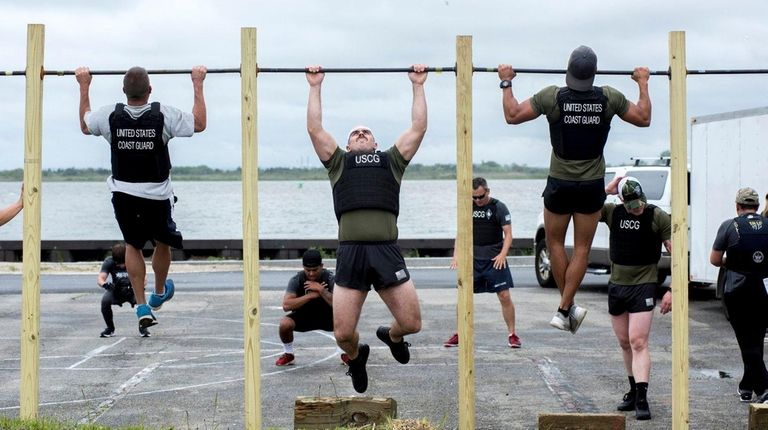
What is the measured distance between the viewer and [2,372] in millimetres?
13820

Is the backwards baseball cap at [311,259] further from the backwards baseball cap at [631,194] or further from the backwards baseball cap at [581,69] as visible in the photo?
the backwards baseball cap at [581,69]

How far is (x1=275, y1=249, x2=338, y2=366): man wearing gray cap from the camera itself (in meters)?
13.8

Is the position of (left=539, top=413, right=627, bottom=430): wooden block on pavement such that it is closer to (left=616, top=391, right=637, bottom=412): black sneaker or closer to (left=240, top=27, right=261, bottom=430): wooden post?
(left=240, top=27, right=261, bottom=430): wooden post

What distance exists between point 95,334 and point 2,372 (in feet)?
10.5

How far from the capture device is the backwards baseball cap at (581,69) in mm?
9422

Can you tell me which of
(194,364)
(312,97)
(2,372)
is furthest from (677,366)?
(2,372)

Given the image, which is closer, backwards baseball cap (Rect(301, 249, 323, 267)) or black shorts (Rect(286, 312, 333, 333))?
backwards baseball cap (Rect(301, 249, 323, 267))

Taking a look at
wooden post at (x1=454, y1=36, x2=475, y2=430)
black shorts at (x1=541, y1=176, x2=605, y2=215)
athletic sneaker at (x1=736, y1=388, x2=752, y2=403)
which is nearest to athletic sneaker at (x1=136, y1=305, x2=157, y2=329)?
wooden post at (x1=454, y1=36, x2=475, y2=430)

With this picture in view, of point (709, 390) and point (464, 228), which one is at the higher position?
point (464, 228)

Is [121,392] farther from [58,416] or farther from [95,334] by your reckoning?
[95,334]

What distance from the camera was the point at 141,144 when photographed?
31.8 ft

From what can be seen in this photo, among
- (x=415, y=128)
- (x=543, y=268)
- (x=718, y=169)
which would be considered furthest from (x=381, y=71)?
(x=543, y=268)

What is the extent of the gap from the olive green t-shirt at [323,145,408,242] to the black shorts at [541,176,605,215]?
3.97 ft

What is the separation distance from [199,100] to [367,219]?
1605 mm
